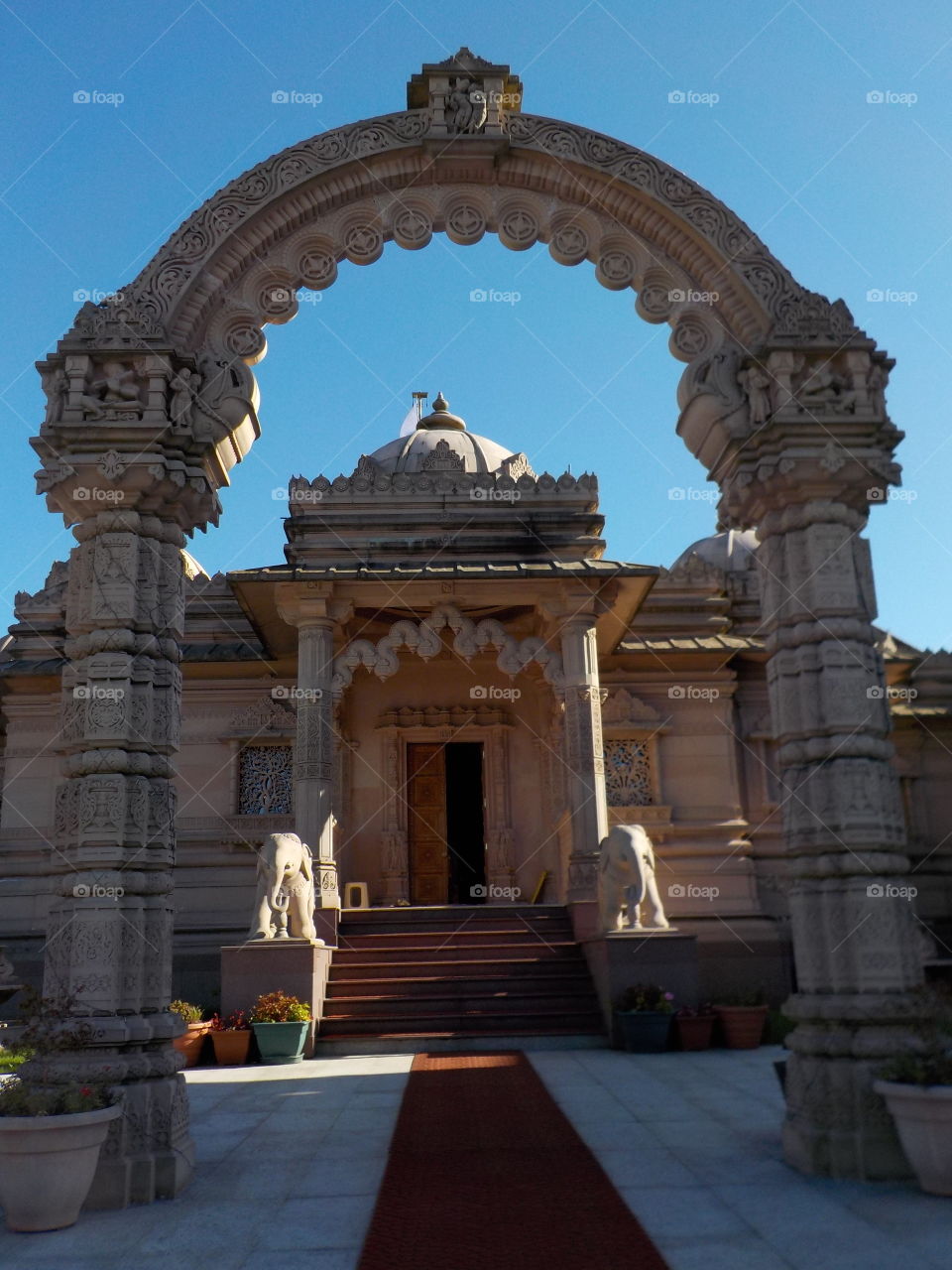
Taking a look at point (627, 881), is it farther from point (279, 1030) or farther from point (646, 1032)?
point (279, 1030)

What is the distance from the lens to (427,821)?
16.5 metres

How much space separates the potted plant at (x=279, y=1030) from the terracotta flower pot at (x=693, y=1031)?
12.3 feet

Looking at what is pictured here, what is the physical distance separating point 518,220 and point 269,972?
25.9 feet

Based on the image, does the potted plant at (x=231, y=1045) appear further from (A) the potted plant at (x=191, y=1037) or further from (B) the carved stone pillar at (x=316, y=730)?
(B) the carved stone pillar at (x=316, y=730)

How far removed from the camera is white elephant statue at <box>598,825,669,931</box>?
11.3 meters

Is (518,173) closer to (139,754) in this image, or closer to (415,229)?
(415,229)

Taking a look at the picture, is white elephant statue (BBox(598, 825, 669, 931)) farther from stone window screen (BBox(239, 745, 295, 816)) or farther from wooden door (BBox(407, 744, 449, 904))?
stone window screen (BBox(239, 745, 295, 816))

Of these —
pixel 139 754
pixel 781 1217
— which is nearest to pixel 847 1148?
pixel 781 1217

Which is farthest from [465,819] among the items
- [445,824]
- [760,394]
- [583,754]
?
[760,394]

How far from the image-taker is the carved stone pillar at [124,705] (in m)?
5.30

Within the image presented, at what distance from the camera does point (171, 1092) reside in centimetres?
541

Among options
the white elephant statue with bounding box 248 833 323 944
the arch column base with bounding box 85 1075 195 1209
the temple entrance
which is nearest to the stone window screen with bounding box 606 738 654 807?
the temple entrance

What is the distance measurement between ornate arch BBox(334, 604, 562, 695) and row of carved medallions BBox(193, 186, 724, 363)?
7.31 m

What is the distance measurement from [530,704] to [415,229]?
10628mm
